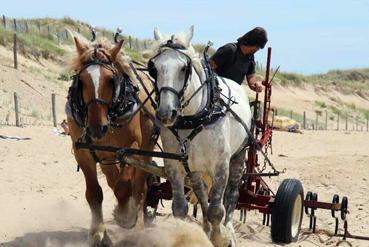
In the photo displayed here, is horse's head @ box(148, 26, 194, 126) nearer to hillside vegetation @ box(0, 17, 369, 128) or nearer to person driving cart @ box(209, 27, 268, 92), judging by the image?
person driving cart @ box(209, 27, 268, 92)

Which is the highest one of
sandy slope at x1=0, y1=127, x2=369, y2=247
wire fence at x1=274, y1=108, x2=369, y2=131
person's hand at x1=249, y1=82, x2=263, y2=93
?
person's hand at x1=249, y1=82, x2=263, y2=93

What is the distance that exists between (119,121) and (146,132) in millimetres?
554

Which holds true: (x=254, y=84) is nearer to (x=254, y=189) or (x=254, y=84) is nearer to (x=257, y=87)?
(x=257, y=87)

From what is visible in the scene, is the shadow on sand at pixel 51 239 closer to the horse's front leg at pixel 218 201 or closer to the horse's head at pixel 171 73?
the horse's front leg at pixel 218 201

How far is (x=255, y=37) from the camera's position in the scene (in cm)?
698

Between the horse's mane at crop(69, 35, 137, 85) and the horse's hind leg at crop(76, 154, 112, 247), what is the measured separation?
908 mm

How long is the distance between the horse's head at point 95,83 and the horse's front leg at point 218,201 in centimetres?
103

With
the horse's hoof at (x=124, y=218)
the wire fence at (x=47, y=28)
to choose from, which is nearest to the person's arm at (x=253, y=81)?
the horse's hoof at (x=124, y=218)

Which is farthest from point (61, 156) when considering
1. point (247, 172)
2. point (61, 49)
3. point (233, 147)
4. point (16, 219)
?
point (61, 49)

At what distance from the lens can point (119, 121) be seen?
612 cm

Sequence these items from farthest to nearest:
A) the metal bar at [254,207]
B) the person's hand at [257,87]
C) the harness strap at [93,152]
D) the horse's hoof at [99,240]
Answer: the metal bar at [254,207] → the person's hand at [257,87] → the horse's hoof at [99,240] → the harness strap at [93,152]

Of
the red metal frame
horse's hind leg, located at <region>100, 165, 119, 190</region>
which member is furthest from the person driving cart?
horse's hind leg, located at <region>100, 165, 119, 190</region>

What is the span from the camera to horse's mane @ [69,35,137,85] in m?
5.88

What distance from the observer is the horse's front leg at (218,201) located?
18.6 ft
